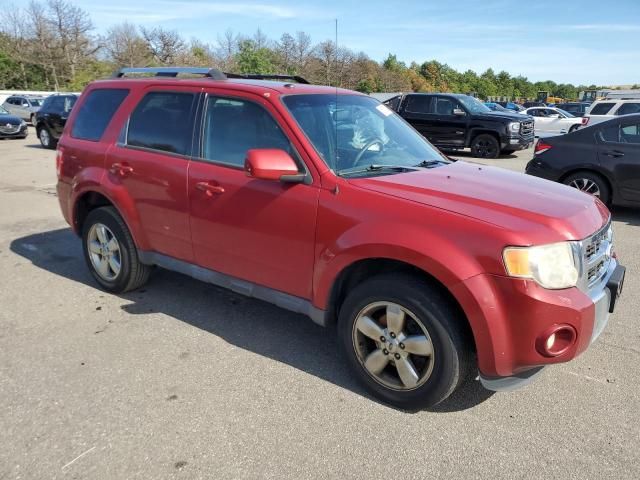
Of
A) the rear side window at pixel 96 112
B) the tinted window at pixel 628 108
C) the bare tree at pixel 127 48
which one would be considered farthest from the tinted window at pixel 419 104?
the bare tree at pixel 127 48

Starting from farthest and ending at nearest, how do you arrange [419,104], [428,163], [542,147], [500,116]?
[419,104] → [500,116] → [542,147] → [428,163]

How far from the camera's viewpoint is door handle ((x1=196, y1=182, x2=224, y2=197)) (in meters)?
3.54

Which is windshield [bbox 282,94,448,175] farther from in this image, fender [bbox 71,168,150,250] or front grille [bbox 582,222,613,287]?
fender [bbox 71,168,150,250]

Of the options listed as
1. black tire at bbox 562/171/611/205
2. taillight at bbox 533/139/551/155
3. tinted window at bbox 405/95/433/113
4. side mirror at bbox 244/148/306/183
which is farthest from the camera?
tinted window at bbox 405/95/433/113

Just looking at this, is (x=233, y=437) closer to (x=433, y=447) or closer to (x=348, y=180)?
(x=433, y=447)

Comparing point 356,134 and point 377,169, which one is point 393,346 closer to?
point 377,169

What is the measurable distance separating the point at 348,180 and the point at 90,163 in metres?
2.61

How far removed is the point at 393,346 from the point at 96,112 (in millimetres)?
3462

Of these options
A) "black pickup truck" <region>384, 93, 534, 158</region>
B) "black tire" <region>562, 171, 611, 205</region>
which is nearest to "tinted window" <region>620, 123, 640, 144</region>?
"black tire" <region>562, 171, 611, 205</region>

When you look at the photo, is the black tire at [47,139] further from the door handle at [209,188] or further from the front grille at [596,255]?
the front grille at [596,255]

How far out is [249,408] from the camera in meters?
2.96

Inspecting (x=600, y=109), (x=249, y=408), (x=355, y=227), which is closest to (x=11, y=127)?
(x=249, y=408)

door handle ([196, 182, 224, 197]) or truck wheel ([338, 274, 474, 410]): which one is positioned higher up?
door handle ([196, 182, 224, 197])

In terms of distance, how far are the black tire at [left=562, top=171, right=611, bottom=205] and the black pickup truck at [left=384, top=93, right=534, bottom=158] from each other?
7279mm
